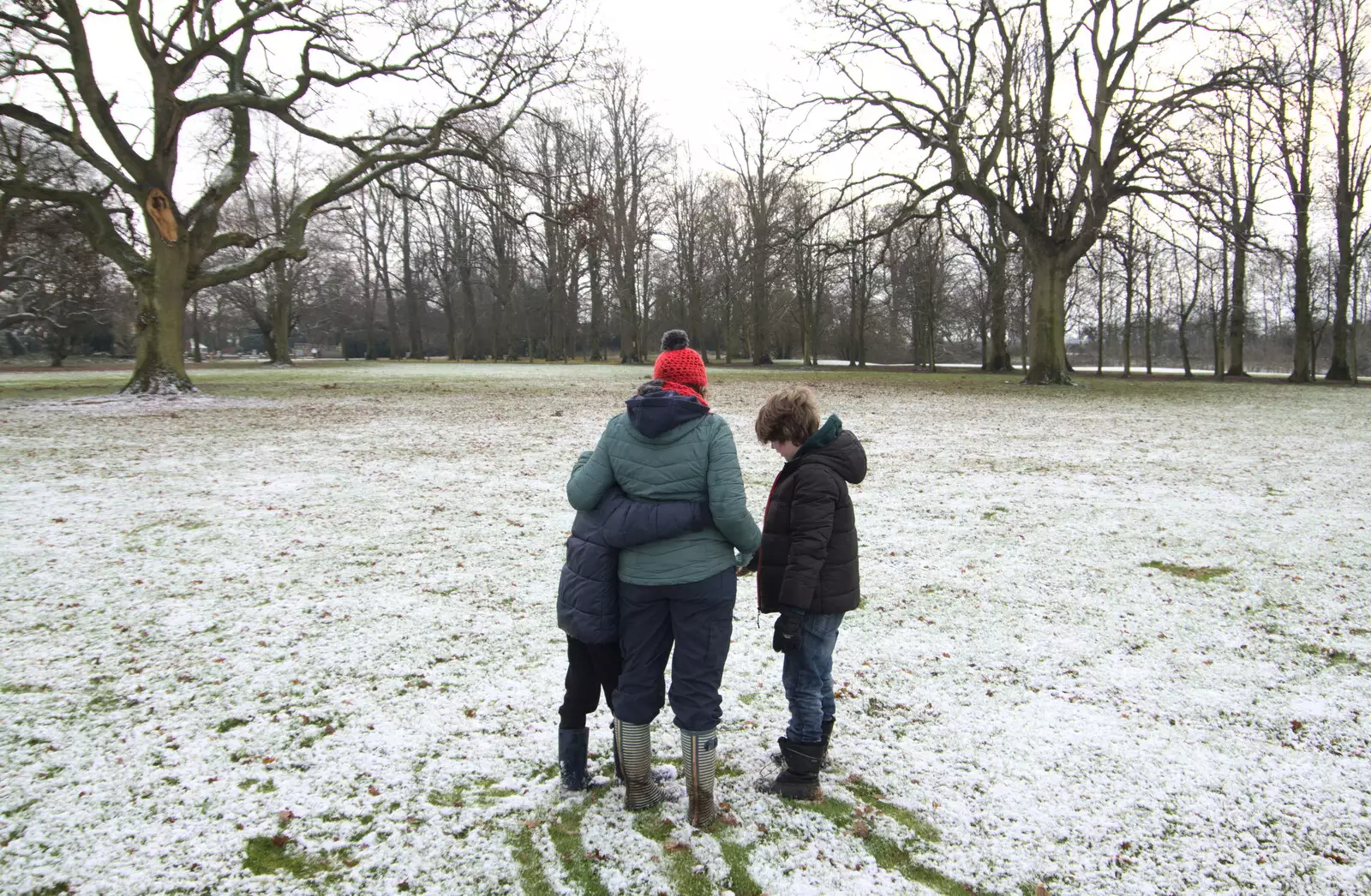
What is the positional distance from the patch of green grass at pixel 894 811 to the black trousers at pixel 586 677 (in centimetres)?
102

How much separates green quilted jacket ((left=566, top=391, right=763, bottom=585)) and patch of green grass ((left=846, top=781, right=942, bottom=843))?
1068 mm

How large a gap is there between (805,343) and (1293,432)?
3068 centimetres

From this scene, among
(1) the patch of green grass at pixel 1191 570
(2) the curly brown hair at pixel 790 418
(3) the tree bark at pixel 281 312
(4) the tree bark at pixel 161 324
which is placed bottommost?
(1) the patch of green grass at pixel 1191 570

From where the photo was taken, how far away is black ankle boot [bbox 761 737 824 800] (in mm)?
2914

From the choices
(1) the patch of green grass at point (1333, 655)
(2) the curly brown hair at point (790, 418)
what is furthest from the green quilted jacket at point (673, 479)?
(1) the patch of green grass at point (1333, 655)

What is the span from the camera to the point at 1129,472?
8.88 m

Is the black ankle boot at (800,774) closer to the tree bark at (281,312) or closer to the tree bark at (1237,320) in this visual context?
the tree bark at (1237,320)

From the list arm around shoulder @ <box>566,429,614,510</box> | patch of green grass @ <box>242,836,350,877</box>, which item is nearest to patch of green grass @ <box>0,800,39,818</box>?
patch of green grass @ <box>242,836,350,877</box>

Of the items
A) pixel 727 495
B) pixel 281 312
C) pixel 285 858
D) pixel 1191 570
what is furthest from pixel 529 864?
pixel 281 312

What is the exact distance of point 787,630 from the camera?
280 centimetres

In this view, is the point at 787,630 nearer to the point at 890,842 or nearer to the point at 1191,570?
the point at 890,842

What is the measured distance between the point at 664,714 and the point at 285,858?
163 centimetres

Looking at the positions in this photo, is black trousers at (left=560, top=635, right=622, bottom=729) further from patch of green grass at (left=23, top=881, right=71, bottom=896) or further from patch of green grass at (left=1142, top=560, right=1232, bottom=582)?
patch of green grass at (left=1142, top=560, right=1232, bottom=582)

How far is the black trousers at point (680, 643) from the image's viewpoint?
8.89 ft
